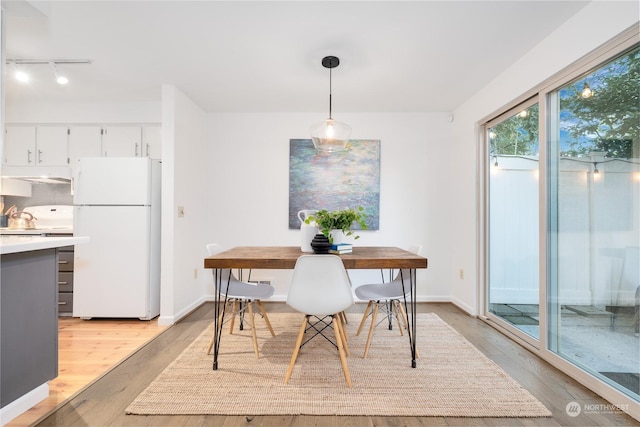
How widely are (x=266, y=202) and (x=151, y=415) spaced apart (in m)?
2.69

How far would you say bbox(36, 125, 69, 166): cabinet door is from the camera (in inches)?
141

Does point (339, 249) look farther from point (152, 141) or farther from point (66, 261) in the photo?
point (66, 261)

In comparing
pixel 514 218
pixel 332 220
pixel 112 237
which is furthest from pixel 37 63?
pixel 514 218

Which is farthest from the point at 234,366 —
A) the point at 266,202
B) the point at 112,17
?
the point at 112,17

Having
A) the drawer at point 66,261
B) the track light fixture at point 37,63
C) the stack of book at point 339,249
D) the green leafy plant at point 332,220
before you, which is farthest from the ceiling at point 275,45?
the drawer at point 66,261

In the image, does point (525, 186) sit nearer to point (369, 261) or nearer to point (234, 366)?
point (369, 261)

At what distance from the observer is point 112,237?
3117mm

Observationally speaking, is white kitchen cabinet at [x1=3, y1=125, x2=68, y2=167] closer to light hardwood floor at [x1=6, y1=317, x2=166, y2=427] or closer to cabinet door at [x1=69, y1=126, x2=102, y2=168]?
cabinet door at [x1=69, y1=126, x2=102, y2=168]

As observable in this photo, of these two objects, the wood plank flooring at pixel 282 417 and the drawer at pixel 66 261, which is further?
the drawer at pixel 66 261

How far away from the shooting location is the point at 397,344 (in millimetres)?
2537

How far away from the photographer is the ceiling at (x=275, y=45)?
1995 millimetres

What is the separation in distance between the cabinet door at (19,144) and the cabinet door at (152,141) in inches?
52.2

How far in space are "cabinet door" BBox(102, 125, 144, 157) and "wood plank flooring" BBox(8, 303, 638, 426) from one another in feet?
7.35

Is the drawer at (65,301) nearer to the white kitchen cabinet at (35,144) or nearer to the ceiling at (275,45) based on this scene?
the white kitchen cabinet at (35,144)
